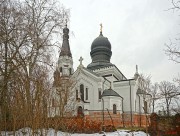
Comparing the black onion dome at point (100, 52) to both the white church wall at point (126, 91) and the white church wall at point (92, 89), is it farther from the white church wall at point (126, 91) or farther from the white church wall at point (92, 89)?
the white church wall at point (92, 89)

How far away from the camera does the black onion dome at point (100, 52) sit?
4806cm

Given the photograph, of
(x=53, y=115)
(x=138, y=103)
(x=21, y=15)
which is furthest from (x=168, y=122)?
(x=138, y=103)

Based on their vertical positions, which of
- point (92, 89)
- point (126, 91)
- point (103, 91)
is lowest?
point (103, 91)

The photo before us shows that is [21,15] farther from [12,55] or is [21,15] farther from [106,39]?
[106,39]

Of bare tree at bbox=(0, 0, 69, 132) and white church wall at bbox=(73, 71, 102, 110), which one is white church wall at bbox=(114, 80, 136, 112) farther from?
bare tree at bbox=(0, 0, 69, 132)

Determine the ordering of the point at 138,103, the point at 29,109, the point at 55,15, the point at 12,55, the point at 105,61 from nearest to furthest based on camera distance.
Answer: the point at 29,109, the point at 12,55, the point at 55,15, the point at 138,103, the point at 105,61

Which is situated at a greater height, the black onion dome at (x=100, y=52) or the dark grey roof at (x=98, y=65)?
the black onion dome at (x=100, y=52)

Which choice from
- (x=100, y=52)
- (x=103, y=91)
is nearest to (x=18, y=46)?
(x=103, y=91)

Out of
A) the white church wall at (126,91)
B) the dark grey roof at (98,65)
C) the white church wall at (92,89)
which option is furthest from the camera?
the dark grey roof at (98,65)

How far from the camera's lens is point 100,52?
159 feet

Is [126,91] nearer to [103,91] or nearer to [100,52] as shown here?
[103,91]

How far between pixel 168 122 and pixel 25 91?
8309mm

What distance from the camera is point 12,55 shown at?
1598 centimetres

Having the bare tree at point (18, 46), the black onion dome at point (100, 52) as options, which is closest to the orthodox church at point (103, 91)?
the black onion dome at point (100, 52)
